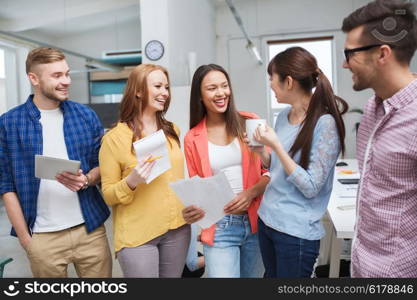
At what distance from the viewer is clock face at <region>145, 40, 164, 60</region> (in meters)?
4.30

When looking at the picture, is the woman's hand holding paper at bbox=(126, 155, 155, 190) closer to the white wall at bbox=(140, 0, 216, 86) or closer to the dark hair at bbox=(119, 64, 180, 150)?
the dark hair at bbox=(119, 64, 180, 150)

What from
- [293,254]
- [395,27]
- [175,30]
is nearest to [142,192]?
[293,254]

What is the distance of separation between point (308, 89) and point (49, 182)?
1.14m

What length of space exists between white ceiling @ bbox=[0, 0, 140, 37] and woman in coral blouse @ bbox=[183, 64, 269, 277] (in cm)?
450

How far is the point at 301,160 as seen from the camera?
140cm

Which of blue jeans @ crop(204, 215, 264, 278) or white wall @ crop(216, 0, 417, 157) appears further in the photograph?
white wall @ crop(216, 0, 417, 157)

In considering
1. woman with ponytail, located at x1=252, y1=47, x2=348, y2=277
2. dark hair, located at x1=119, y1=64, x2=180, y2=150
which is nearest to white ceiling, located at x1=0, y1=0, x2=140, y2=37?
dark hair, located at x1=119, y1=64, x2=180, y2=150

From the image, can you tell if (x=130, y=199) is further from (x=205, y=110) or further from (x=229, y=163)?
(x=205, y=110)

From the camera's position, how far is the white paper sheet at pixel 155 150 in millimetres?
1435

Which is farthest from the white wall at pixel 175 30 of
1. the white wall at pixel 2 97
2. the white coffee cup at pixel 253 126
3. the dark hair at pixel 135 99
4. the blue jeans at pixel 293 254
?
the blue jeans at pixel 293 254

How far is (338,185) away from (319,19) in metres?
4.91

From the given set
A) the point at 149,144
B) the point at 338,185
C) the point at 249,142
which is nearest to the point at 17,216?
the point at 149,144

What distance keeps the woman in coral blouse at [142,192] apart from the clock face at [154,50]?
8.98 ft

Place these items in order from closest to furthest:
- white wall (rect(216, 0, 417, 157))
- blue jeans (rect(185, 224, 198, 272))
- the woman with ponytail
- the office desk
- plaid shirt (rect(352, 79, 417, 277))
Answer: plaid shirt (rect(352, 79, 417, 277)), the woman with ponytail, the office desk, blue jeans (rect(185, 224, 198, 272)), white wall (rect(216, 0, 417, 157))
